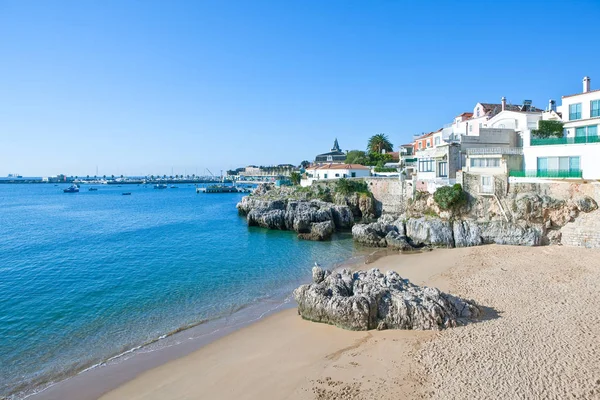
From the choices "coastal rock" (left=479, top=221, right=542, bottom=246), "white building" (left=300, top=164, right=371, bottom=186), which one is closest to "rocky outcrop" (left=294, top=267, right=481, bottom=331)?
"coastal rock" (left=479, top=221, right=542, bottom=246)

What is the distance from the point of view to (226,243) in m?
36.1

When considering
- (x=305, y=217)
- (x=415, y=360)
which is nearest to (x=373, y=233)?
(x=305, y=217)

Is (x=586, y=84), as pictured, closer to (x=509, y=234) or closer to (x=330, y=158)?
(x=509, y=234)

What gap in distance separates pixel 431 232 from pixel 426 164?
10724 millimetres

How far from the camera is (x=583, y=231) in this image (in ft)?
85.3

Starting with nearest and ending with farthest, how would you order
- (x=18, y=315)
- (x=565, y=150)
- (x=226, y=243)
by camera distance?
(x=18, y=315), (x=565, y=150), (x=226, y=243)

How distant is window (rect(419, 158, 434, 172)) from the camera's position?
3890 centimetres

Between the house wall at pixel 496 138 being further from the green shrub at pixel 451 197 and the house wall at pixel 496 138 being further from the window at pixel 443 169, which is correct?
the green shrub at pixel 451 197

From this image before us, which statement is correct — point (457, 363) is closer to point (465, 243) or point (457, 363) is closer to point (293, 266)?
point (293, 266)

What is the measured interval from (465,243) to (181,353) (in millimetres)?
24189

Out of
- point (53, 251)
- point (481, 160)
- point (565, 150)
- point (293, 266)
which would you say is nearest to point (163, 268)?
point (293, 266)

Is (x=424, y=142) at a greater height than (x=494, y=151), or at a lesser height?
greater

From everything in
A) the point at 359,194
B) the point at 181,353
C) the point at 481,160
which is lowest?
the point at 181,353

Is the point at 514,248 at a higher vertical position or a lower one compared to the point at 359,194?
lower
